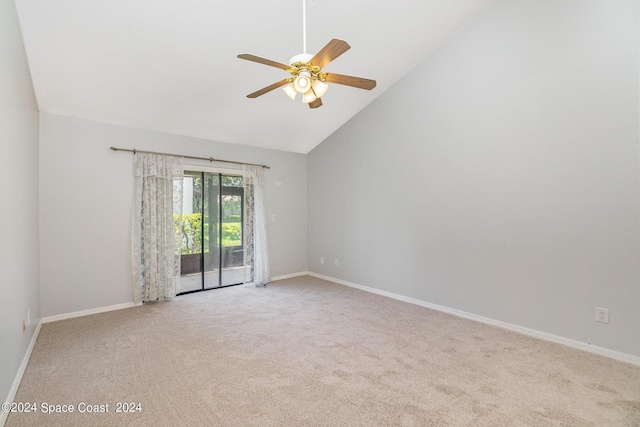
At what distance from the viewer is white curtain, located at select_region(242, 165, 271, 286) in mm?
5176

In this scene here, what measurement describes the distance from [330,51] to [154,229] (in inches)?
138

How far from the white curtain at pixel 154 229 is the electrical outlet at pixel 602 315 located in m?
5.01

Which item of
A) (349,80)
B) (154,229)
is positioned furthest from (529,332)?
(154,229)

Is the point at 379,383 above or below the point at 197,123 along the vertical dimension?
below

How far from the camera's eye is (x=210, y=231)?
4.93 meters

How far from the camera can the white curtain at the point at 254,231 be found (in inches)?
204

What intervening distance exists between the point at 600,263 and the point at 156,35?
185 inches

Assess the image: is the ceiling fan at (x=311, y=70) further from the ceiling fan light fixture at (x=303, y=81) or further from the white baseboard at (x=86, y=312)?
the white baseboard at (x=86, y=312)

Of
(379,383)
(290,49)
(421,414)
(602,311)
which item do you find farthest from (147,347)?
(602,311)

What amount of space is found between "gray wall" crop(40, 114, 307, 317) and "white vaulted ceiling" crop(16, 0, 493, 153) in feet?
0.68

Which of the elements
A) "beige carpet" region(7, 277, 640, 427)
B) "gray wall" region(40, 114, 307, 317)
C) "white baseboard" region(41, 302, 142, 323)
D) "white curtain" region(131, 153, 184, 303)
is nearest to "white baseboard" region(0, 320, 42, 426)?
"beige carpet" region(7, 277, 640, 427)

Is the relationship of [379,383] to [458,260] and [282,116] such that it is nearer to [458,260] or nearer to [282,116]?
[458,260]

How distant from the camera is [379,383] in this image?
7.40ft

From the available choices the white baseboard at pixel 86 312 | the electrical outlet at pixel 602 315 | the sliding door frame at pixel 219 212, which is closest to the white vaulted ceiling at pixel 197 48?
the sliding door frame at pixel 219 212
